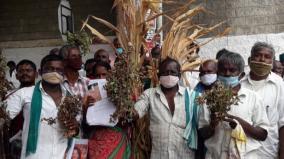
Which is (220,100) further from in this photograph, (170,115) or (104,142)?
(104,142)

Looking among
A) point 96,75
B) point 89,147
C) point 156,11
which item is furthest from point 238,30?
point 89,147

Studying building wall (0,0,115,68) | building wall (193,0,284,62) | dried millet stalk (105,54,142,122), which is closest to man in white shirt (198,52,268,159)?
dried millet stalk (105,54,142,122)

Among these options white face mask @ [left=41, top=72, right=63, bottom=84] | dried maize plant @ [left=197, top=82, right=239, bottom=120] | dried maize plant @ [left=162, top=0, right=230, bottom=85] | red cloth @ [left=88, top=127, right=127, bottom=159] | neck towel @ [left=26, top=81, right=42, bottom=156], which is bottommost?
red cloth @ [left=88, top=127, right=127, bottom=159]

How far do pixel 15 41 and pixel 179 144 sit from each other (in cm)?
835

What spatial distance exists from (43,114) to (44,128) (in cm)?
12

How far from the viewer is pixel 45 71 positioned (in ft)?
14.8

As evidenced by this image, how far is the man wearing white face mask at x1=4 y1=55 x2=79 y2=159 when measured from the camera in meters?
4.34

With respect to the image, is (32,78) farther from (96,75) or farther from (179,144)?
(179,144)

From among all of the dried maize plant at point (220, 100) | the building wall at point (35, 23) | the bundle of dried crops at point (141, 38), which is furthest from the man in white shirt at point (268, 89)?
A: the building wall at point (35, 23)

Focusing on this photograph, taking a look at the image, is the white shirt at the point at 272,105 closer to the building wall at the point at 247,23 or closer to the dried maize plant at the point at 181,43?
the dried maize plant at the point at 181,43

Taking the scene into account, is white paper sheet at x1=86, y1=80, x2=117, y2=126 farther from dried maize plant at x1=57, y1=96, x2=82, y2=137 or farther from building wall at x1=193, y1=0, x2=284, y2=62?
building wall at x1=193, y1=0, x2=284, y2=62

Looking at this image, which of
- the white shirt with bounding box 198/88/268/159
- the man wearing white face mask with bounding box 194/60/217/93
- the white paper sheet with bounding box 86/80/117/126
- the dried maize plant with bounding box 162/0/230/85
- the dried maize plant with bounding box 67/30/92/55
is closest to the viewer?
the white shirt with bounding box 198/88/268/159

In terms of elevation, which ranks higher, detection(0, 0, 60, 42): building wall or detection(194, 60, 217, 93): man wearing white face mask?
detection(0, 0, 60, 42): building wall

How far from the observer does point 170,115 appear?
4.68m
